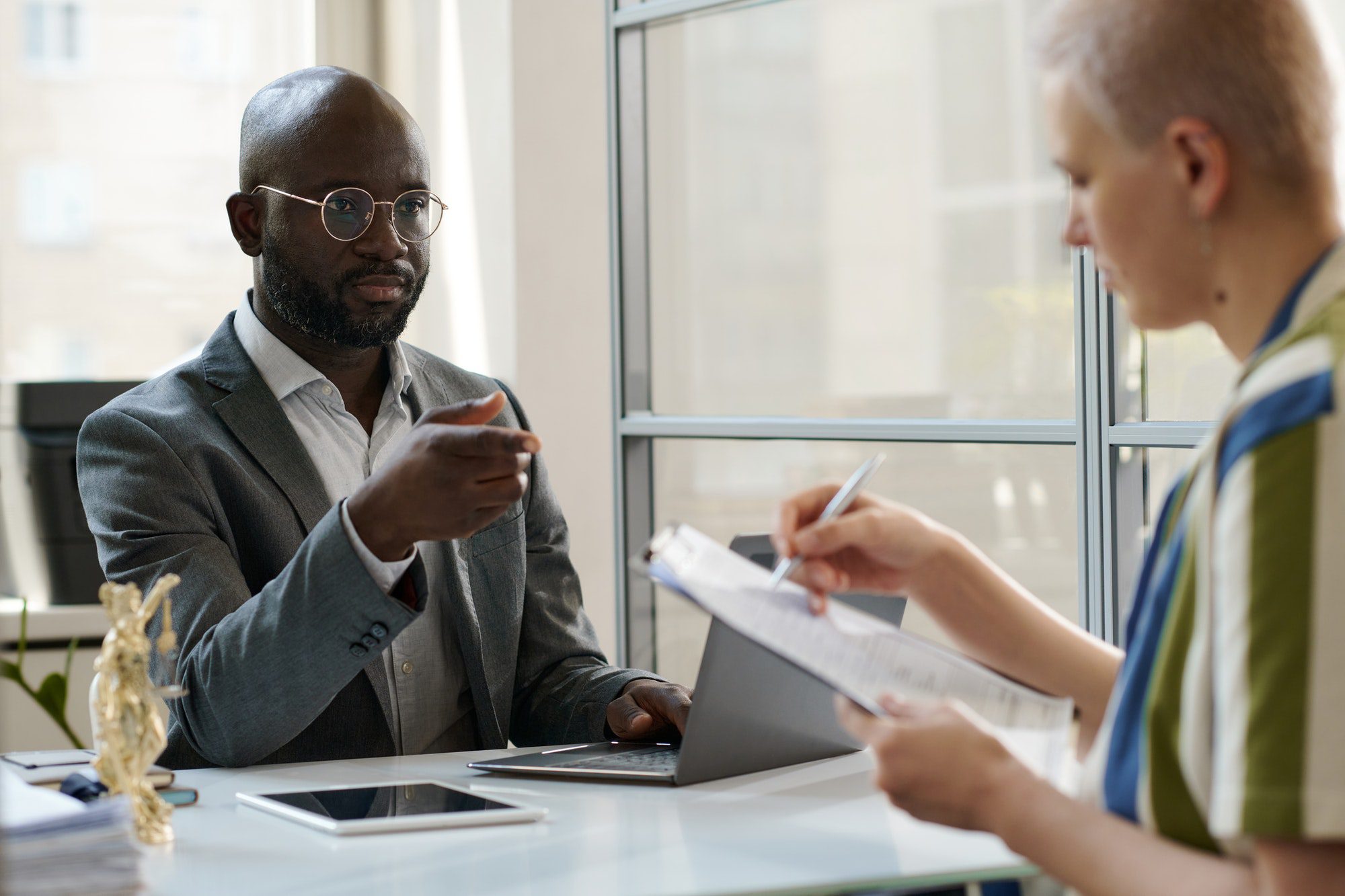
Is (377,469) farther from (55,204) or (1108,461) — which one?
(55,204)

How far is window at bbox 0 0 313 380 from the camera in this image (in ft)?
12.2

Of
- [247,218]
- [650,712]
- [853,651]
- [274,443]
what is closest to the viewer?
[853,651]

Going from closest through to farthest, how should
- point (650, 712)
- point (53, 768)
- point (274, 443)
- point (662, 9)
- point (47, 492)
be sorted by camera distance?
point (53, 768) < point (650, 712) < point (274, 443) < point (662, 9) < point (47, 492)

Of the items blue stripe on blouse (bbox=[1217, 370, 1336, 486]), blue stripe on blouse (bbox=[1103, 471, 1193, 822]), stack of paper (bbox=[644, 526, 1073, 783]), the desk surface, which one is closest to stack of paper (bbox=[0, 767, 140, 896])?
the desk surface

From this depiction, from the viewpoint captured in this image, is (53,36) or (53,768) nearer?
(53,768)

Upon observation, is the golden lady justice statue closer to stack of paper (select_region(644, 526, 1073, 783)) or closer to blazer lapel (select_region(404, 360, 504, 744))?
stack of paper (select_region(644, 526, 1073, 783))

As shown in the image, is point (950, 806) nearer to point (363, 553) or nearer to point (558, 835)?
point (558, 835)

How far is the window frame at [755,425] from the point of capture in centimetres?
226

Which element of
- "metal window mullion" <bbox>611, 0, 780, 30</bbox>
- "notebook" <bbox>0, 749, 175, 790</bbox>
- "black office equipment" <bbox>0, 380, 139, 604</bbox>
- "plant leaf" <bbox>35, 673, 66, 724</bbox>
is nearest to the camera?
"notebook" <bbox>0, 749, 175, 790</bbox>

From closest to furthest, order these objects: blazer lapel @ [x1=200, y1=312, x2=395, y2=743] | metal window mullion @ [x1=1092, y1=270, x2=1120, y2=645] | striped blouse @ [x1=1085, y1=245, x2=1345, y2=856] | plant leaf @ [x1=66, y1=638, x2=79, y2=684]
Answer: striped blouse @ [x1=1085, y1=245, x2=1345, y2=856] < blazer lapel @ [x1=200, y1=312, x2=395, y2=743] < metal window mullion @ [x1=1092, y1=270, x2=1120, y2=645] < plant leaf @ [x1=66, y1=638, x2=79, y2=684]

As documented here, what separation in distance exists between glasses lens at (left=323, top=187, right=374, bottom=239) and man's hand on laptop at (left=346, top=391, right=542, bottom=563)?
58 cm

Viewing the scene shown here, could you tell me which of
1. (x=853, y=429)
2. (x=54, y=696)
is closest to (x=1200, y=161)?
(x=853, y=429)

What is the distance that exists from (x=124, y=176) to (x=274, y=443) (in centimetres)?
239

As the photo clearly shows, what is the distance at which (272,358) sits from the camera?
1974 millimetres
